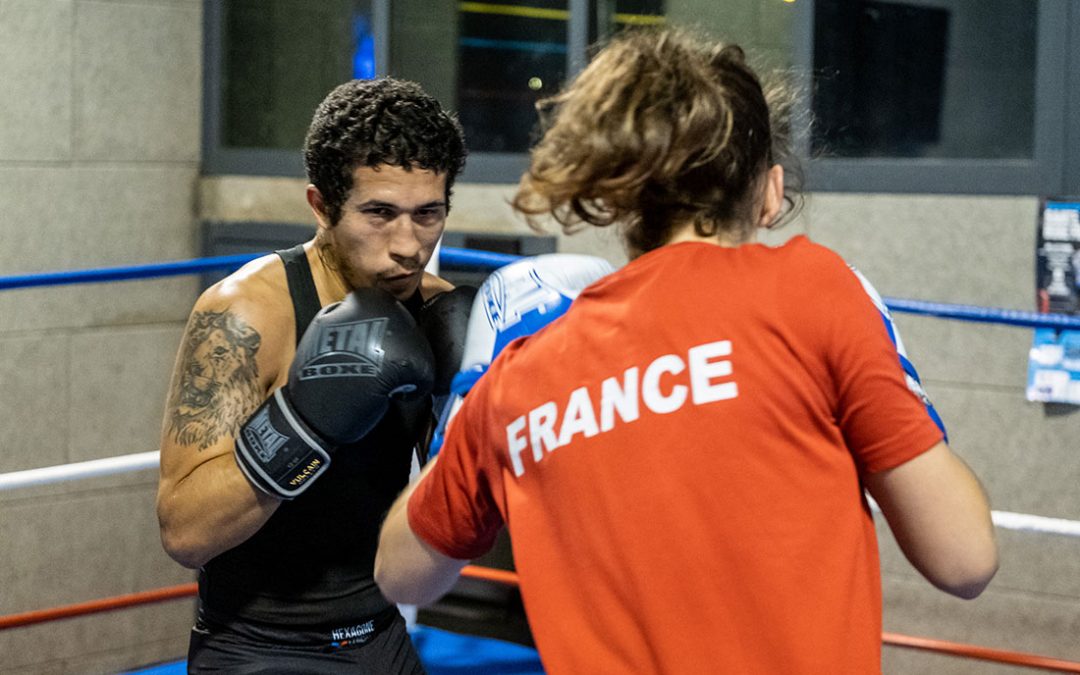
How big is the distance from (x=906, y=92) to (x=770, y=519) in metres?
2.37

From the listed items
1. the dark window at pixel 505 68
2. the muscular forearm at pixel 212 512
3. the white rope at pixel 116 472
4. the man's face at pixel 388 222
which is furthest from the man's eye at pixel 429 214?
the dark window at pixel 505 68

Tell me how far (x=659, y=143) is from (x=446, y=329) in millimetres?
683

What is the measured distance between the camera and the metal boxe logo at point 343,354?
4.17 feet

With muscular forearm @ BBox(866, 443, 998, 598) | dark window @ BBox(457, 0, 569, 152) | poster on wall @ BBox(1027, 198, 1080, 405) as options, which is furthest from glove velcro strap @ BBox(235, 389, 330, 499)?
dark window @ BBox(457, 0, 569, 152)

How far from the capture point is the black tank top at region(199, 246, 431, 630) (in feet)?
4.66

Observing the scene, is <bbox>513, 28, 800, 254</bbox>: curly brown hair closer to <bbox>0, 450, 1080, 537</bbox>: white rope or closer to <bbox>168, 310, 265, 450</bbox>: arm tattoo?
<bbox>168, 310, 265, 450</bbox>: arm tattoo

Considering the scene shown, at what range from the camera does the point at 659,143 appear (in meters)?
0.83

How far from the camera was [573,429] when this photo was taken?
84 cm

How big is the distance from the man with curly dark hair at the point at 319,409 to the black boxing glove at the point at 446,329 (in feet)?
0.11

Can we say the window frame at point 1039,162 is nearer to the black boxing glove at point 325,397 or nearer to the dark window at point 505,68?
the dark window at point 505,68

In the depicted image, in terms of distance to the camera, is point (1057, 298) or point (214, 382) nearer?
point (214, 382)

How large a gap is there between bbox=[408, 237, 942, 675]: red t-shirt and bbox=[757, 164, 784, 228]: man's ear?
0.18ft

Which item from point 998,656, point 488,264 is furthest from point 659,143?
point 488,264

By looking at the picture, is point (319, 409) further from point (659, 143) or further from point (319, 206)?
point (659, 143)
